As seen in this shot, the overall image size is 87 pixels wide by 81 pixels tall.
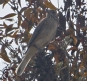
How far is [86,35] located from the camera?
310 cm

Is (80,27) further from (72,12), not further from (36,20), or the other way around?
(36,20)

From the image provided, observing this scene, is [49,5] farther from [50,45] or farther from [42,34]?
[42,34]

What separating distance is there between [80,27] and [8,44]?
74 centimetres

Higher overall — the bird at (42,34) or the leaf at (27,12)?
the leaf at (27,12)

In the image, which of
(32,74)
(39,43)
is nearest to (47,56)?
(32,74)

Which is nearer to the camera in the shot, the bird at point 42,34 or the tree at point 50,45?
the tree at point 50,45

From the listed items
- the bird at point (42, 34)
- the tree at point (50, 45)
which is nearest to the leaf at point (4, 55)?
the tree at point (50, 45)

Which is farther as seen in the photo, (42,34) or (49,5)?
(42,34)

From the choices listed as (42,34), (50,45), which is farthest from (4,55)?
(42,34)

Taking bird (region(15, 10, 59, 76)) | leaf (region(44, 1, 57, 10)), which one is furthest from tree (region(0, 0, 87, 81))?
bird (region(15, 10, 59, 76))

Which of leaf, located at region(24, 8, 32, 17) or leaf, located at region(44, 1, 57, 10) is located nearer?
leaf, located at region(44, 1, 57, 10)

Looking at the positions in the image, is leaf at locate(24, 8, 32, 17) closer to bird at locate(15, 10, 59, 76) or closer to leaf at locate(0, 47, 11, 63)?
leaf at locate(0, 47, 11, 63)

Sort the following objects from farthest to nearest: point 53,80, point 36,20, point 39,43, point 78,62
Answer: point 39,43
point 36,20
point 78,62
point 53,80

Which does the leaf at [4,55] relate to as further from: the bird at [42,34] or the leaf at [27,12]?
the bird at [42,34]
